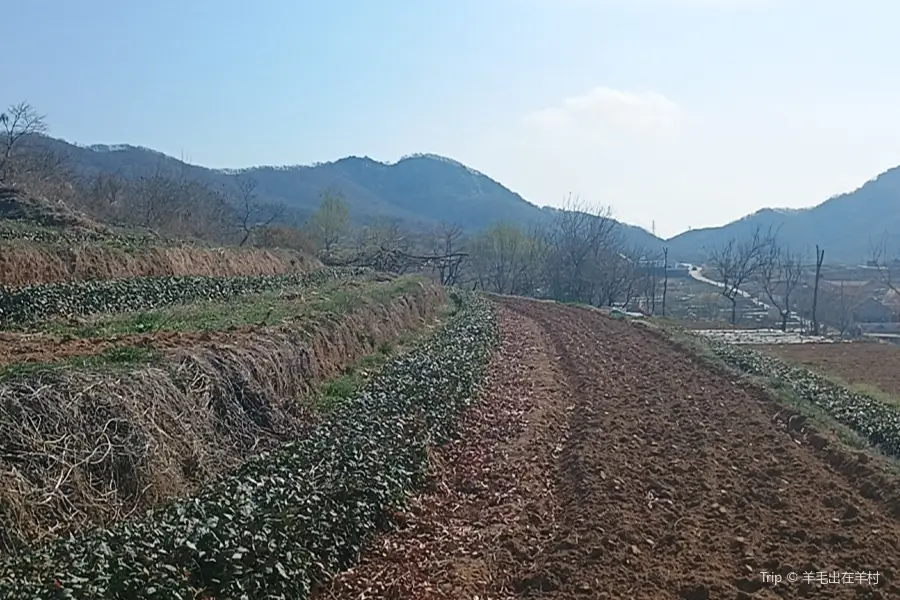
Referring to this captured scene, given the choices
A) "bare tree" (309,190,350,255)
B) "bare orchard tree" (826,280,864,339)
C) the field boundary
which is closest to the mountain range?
"bare tree" (309,190,350,255)

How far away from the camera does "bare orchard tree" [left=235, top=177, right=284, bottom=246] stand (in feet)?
190

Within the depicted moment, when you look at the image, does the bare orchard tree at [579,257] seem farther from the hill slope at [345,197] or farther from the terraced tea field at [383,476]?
the hill slope at [345,197]

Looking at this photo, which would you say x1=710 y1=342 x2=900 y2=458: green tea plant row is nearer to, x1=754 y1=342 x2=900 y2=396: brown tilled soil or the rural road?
x1=754 y1=342 x2=900 y2=396: brown tilled soil

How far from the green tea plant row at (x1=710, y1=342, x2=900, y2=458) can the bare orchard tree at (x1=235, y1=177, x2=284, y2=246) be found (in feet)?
102

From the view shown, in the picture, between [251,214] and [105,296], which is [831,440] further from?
[251,214]

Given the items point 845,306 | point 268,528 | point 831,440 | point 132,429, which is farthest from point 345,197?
point 268,528

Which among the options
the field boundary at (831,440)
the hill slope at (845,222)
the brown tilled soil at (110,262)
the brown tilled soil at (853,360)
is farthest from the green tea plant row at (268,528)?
the hill slope at (845,222)

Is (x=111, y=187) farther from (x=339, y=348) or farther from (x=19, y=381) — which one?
(x=19, y=381)

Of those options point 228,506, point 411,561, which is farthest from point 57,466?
point 411,561

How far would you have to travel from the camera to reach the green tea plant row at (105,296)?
14.2 metres

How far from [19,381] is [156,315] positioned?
7.95m

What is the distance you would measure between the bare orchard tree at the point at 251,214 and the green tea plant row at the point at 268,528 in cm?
3549

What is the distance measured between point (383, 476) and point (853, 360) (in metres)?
23.6

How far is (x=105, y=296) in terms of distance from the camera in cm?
1655
